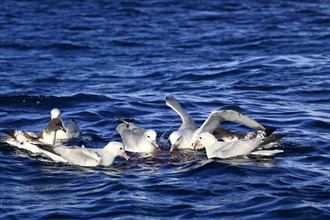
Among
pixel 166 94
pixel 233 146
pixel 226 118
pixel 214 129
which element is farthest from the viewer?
pixel 166 94

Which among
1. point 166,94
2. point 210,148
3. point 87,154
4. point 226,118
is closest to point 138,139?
point 210,148

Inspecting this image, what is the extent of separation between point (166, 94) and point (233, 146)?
6.56 meters

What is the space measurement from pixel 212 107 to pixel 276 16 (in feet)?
37.6

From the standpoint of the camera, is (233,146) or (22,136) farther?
(22,136)

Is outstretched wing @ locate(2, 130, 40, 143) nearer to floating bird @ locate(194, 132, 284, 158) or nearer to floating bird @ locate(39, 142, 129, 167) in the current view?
floating bird @ locate(39, 142, 129, 167)

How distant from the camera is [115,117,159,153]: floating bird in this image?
15.5 meters

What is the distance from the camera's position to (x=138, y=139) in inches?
619

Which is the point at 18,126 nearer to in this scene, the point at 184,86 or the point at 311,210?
the point at 184,86

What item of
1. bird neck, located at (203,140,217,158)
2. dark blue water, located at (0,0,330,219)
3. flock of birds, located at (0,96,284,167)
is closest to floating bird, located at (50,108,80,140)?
flock of birds, located at (0,96,284,167)

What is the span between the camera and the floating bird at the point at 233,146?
48.2ft

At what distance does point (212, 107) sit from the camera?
19.8 meters

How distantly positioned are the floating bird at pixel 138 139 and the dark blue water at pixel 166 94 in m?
0.38

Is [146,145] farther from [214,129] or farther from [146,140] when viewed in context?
[214,129]

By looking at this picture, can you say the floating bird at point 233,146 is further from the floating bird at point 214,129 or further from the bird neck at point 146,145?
the bird neck at point 146,145
